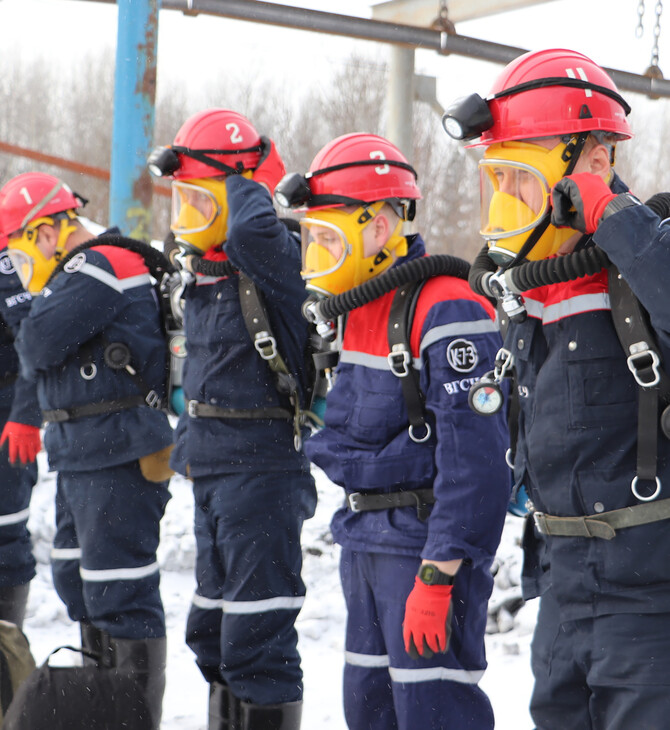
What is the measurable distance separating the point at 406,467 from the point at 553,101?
3.72 feet

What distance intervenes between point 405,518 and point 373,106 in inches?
645

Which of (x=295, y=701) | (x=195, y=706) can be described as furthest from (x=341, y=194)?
(x=195, y=706)

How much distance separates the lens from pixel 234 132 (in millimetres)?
4117

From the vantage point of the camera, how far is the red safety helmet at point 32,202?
15.8 ft

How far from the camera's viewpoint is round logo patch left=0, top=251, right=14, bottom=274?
5.46m

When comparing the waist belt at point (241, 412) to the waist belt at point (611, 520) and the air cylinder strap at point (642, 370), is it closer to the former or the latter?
the waist belt at point (611, 520)

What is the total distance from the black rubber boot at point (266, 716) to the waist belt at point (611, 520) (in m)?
1.84

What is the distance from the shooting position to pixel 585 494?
7.61ft

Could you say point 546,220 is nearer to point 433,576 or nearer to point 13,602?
point 433,576

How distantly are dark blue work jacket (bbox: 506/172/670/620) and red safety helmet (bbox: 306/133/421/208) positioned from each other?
0.93 meters

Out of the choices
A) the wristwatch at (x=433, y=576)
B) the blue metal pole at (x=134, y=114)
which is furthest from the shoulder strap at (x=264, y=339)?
the blue metal pole at (x=134, y=114)

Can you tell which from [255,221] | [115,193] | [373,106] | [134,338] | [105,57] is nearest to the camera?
[255,221]

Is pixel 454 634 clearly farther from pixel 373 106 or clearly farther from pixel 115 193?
pixel 373 106

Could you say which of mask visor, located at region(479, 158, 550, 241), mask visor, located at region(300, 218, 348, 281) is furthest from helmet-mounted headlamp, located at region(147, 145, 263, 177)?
mask visor, located at region(479, 158, 550, 241)
